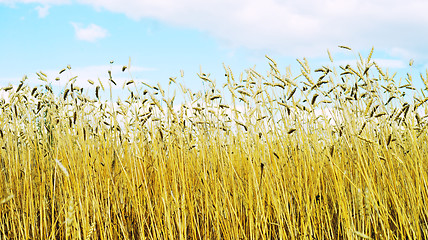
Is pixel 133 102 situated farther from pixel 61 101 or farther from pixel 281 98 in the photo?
pixel 281 98

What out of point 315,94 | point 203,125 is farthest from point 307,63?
point 203,125

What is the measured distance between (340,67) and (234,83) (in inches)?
25.9

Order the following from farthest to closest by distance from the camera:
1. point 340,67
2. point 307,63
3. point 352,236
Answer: point 340,67, point 307,63, point 352,236

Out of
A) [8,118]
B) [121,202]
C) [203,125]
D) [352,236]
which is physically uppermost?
[8,118]

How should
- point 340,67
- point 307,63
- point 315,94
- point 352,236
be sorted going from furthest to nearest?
point 340,67 → point 307,63 → point 315,94 → point 352,236

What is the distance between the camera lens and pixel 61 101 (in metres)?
2.04

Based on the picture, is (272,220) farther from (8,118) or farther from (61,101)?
(8,118)

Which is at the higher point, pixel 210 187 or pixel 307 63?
pixel 307 63

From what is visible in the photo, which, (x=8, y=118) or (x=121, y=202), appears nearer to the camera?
(x=121, y=202)

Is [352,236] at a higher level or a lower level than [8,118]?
lower

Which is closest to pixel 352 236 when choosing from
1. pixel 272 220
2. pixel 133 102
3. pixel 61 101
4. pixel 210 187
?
pixel 272 220

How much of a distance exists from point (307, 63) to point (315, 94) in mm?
225

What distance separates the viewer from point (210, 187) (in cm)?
194

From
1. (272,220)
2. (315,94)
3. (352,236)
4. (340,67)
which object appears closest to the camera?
(352,236)
